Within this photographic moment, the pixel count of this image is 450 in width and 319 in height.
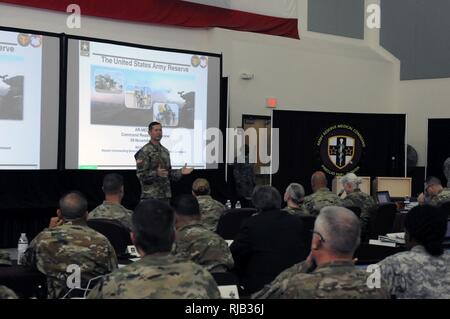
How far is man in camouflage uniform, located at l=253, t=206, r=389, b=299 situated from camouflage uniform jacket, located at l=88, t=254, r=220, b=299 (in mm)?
274

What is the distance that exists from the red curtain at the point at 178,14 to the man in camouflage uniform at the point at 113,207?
4.70 meters

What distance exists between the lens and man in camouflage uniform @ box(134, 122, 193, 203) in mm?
6828

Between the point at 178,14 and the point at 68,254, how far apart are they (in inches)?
298

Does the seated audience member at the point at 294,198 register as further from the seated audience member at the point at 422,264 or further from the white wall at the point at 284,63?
the white wall at the point at 284,63

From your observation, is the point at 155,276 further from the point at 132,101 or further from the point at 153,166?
the point at 132,101

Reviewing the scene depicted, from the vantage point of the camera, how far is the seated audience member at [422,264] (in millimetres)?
2828

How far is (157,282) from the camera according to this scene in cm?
209

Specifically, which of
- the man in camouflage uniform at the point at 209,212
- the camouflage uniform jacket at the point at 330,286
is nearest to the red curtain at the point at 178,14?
the man in camouflage uniform at the point at 209,212

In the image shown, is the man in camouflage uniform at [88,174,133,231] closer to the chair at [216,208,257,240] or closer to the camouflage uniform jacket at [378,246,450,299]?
the chair at [216,208,257,240]

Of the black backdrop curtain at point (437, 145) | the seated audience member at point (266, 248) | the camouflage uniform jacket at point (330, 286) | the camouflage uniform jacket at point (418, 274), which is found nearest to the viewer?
the camouflage uniform jacket at point (330, 286)

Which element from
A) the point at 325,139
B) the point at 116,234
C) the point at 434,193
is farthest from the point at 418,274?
the point at 325,139
